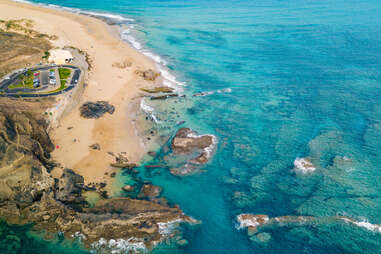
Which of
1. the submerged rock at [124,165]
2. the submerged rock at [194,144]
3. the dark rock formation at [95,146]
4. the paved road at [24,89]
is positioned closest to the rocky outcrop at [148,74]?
the paved road at [24,89]

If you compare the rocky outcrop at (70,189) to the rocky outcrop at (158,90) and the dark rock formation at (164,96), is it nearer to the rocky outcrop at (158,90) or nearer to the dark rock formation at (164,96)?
the dark rock formation at (164,96)

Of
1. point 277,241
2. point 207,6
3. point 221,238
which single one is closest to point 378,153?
point 277,241

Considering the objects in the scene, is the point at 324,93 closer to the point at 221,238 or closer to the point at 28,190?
the point at 221,238

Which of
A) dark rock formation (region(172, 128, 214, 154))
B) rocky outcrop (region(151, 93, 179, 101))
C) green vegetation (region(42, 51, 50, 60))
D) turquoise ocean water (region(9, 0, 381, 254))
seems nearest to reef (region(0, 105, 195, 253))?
turquoise ocean water (region(9, 0, 381, 254))

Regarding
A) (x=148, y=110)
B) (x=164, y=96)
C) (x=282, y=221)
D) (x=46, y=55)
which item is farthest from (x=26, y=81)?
(x=282, y=221)

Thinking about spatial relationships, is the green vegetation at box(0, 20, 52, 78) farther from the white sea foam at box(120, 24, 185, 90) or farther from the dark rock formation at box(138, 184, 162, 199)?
the dark rock formation at box(138, 184, 162, 199)

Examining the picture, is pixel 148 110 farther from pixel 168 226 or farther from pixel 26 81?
pixel 168 226
